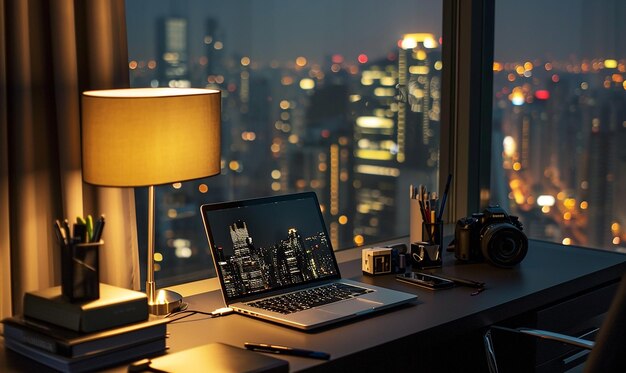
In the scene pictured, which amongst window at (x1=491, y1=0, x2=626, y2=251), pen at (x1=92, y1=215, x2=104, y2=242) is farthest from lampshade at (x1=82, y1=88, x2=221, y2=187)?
window at (x1=491, y1=0, x2=626, y2=251)

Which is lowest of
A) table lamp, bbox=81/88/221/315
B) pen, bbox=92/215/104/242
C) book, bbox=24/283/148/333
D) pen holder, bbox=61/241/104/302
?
book, bbox=24/283/148/333

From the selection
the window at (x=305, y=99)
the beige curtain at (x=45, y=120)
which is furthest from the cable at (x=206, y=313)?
the window at (x=305, y=99)

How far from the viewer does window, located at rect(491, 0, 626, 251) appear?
308cm

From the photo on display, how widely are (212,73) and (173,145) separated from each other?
0.85m

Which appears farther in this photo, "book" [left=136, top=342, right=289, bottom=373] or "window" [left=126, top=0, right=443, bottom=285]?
"window" [left=126, top=0, right=443, bottom=285]

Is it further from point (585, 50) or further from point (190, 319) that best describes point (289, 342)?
point (585, 50)

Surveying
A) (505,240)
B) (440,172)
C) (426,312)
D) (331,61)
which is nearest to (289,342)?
(426,312)

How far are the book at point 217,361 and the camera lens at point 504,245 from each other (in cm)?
105

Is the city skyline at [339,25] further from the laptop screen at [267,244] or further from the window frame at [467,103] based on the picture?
the laptop screen at [267,244]

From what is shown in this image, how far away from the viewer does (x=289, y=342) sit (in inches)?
70.0

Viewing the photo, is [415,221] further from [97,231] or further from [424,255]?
[97,231]

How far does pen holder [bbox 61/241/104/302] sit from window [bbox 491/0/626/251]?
203 cm

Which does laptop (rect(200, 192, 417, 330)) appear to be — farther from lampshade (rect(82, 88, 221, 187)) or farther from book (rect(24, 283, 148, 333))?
book (rect(24, 283, 148, 333))

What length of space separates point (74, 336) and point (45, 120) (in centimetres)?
59
